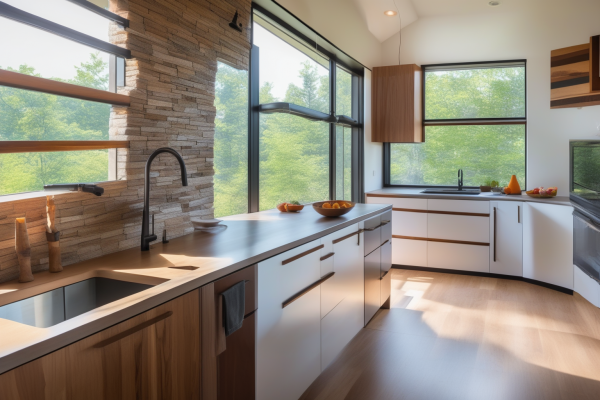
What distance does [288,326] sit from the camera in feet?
6.53

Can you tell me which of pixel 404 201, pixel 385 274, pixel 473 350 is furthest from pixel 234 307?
pixel 404 201

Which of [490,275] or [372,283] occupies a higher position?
[372,283]

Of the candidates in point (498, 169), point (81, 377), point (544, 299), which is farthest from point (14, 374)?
point (498, 169)

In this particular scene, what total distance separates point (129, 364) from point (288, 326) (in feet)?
3.09

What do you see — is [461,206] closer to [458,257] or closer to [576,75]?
[458,257]

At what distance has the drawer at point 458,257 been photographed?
15.1ft

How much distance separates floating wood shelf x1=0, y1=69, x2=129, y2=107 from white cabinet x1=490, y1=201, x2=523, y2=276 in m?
3.81

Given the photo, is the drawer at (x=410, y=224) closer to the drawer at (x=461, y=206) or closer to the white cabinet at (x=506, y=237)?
the drawer at (x=461, y=206)

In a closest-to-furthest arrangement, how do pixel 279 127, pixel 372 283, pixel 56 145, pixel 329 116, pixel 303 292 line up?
pixel 56 145 < pixel 303 292 < pixel 372 283 < pixel 279 127 < pixel 329 116

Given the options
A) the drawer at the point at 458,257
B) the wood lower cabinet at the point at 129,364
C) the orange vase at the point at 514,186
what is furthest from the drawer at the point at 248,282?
the orange vase at the point at 514,186

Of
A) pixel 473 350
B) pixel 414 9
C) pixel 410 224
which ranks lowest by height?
pixel 473 350

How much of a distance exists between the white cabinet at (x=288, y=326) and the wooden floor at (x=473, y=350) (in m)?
0.32

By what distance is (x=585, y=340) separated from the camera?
3.00m

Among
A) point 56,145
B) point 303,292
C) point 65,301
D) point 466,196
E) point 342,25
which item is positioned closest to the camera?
point 65,301
